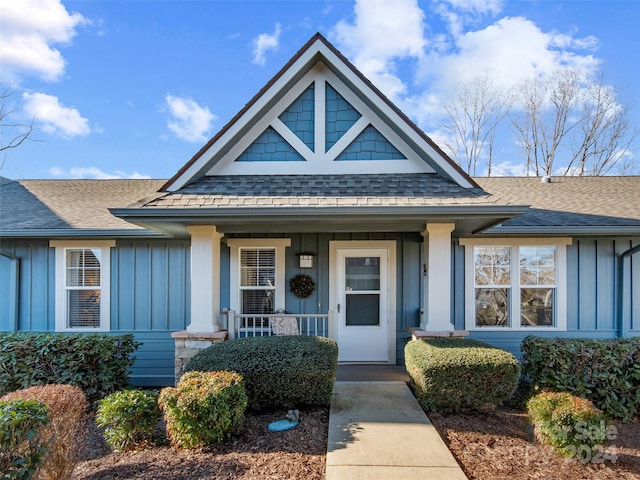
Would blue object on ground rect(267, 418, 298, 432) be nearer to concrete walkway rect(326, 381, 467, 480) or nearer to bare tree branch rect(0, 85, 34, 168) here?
concrete walkway rect(326, 381, 467, 480)

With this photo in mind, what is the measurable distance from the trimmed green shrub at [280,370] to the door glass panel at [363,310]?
2041mm

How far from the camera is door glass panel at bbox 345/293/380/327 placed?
677 centimetres

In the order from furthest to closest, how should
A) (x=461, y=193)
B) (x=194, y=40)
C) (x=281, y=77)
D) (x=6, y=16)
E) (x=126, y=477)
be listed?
(x=194, y=40)
(x=6, y=16)
(x=281, y=77)
(x=461, y=193)
(x=126, y=477)

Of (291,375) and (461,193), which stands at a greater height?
(461,193)

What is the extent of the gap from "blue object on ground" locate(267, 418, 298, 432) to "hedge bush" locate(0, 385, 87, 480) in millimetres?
1824

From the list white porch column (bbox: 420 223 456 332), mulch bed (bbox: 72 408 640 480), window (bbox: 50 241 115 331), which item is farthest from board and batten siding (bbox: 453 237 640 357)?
window (bbox: 50 241 115 331)

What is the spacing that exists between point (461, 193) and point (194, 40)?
832cm

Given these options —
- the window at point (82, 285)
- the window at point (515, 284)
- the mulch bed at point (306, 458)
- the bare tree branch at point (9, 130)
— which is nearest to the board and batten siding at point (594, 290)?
the window at point (515, 284)

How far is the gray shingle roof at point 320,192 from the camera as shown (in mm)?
5047

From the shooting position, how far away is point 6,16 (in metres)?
8.19

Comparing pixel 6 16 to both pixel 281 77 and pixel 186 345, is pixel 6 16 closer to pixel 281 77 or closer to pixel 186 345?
pixel 281 77

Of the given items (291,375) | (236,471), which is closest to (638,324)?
(291,375)

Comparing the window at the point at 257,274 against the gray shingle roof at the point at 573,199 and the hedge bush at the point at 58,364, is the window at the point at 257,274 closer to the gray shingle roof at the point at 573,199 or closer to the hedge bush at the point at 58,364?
the hedge bush at the point at 58,364

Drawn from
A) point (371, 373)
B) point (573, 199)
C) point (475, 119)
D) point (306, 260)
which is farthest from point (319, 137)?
point (475, 119)
